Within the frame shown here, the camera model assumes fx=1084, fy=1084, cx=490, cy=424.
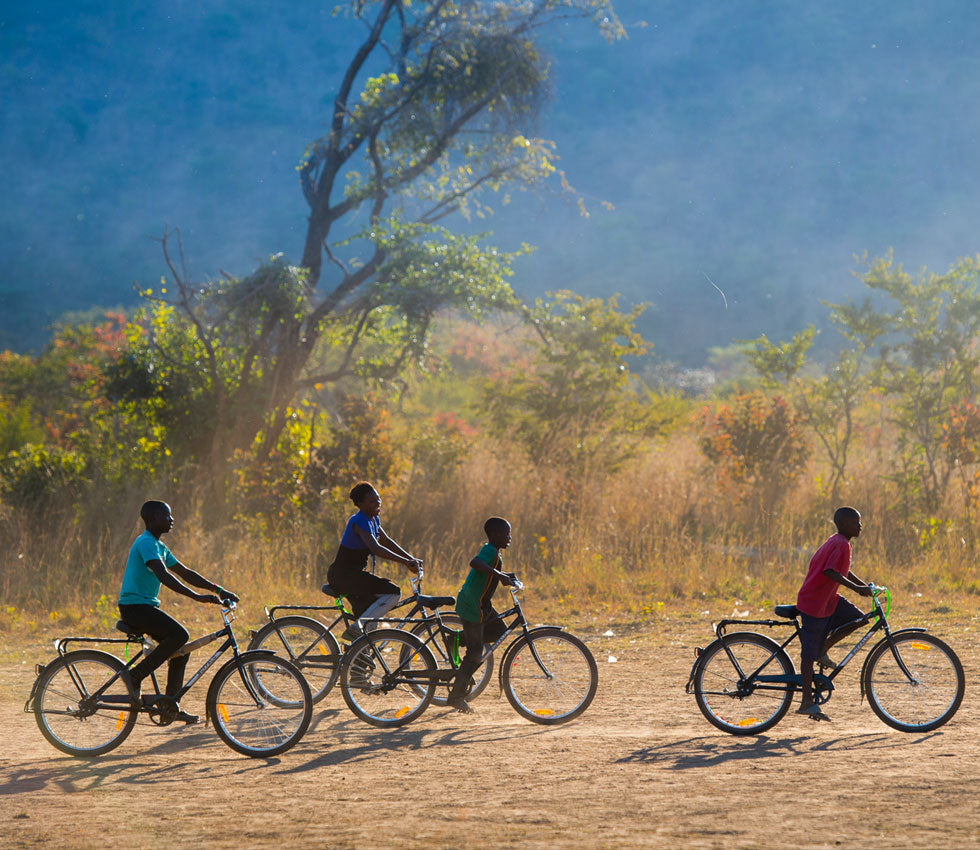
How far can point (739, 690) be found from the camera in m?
7.49

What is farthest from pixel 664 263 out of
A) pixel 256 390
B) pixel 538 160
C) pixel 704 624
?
pixel 704 624

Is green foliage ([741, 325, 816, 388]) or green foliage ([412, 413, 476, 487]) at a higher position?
green foliage ([741, 325, 816, 388])

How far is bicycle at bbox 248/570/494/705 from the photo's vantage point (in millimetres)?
8125

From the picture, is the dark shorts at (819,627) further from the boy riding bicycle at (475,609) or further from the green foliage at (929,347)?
the green foliage at (929,347)

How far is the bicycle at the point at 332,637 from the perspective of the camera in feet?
26.7

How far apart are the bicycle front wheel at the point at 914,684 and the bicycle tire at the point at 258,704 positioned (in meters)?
3.87

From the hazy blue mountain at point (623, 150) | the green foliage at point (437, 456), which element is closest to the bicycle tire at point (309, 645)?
the green foliage at point (437, 456)

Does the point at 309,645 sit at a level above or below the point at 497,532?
below

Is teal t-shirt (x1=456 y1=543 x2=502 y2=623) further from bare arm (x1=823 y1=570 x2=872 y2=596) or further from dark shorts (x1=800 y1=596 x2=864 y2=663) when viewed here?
bare arm (x1=823 y1=570 x2=872 y2=596)

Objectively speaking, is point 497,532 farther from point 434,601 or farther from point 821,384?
point 821,384

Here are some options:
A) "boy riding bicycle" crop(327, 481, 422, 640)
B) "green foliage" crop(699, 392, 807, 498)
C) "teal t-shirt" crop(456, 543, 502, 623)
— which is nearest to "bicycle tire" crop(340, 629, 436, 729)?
"teal t-shirt" crop(456, 543, 502, 623)

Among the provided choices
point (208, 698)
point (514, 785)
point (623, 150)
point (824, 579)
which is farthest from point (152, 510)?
point (623, 150)

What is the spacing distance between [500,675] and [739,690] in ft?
5.50

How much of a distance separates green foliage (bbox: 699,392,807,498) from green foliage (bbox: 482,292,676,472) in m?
1.62
